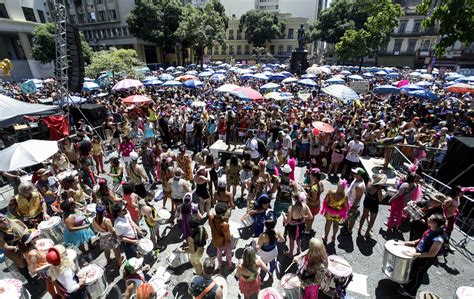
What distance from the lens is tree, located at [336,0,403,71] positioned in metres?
28.1

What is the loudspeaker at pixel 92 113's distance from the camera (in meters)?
12.8

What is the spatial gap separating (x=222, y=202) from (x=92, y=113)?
10.7 meters

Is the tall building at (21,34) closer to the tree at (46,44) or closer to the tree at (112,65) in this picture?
the tree at (46,44)

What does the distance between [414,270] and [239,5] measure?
100m

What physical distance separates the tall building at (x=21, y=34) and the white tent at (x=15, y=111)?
1408 inches

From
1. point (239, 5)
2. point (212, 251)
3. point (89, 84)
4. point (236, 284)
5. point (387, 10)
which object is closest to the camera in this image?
point (236, 284)

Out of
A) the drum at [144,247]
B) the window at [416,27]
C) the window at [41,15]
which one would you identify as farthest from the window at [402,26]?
the window at [41,15]

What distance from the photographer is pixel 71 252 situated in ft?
14.5

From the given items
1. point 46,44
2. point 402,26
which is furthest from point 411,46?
point 46,44

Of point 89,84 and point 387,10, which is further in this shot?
point 387,10

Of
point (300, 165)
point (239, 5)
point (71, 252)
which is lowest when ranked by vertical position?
point (300, 165)

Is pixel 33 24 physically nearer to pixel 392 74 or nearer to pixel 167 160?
pixel 167 160

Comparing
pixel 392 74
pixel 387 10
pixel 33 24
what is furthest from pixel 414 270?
pixel 33 24

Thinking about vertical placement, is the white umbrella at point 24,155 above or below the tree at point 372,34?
below
